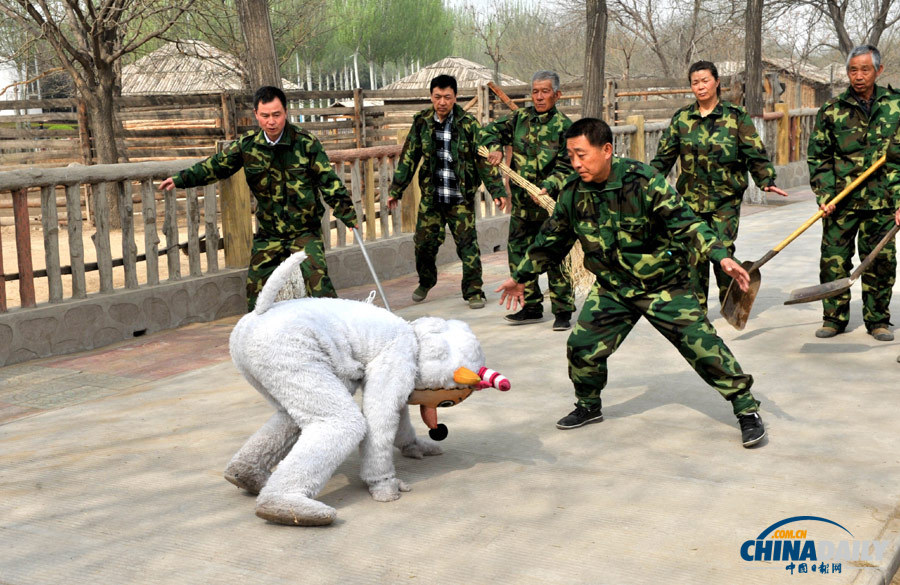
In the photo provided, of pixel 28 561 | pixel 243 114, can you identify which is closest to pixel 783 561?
pixel 28 561

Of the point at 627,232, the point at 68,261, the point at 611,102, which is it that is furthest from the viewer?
the point at 611,102

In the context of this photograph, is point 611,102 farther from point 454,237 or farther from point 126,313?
point 126,313

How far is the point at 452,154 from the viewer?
873 cm

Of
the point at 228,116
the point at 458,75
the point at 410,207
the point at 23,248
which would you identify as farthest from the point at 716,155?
the point at 458,75

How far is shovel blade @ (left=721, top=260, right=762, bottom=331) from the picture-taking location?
6.07 meters

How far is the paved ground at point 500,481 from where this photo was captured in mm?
3723

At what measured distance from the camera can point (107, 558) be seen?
3828 mm

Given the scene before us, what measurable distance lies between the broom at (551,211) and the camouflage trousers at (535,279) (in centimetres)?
15

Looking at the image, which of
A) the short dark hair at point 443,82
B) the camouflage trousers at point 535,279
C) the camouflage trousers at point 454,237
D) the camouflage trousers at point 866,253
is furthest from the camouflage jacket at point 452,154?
the camouflage trousers at point 866,253

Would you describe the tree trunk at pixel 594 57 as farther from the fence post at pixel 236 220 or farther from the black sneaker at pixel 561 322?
the black sneaker at pixel 561 322

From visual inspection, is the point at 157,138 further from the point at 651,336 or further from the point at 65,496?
the point at 65,496

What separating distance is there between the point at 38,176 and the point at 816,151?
5.28 m

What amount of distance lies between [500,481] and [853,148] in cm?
383

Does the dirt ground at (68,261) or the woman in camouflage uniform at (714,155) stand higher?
the woman in camouflage uniform at (714,155)
